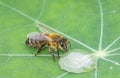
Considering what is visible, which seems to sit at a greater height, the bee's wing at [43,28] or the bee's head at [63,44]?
the bee's wing at [43,28]

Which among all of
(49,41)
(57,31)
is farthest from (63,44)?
(57,31)

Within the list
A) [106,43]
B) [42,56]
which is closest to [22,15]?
[42,56]

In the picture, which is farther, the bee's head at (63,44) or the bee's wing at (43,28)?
the bee's wing at (43,28)

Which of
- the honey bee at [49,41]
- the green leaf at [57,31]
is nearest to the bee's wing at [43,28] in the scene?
the green leaf at [57,31]

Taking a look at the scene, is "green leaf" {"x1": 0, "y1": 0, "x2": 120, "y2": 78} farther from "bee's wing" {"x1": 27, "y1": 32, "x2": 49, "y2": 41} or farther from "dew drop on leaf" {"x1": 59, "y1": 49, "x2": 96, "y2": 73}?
"bee's wing" {"x1": 27, "y1": 32, "x2": 49, "y2": 41}

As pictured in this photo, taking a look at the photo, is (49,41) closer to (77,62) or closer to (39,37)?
(39,37)

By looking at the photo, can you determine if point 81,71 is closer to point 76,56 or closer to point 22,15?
point 76,56

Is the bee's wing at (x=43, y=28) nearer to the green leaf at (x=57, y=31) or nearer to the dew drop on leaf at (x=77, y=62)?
the green leaf at (x=57, y=31)
